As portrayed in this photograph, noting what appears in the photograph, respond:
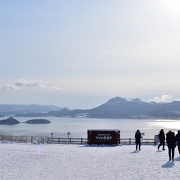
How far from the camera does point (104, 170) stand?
15070 mm

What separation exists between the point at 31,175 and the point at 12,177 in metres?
0.89

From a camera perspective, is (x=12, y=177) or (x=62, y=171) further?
(x=62, y=171)

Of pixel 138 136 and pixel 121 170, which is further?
pixel 138 136

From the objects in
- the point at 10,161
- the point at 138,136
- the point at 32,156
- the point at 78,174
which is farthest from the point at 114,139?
the point at 78,174

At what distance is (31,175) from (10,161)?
14.4ft

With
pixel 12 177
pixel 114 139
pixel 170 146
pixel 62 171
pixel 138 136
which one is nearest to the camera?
pixel 12 177

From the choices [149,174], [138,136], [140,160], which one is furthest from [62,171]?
[138,136]

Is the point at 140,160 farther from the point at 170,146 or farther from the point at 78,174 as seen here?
the point at 78,174

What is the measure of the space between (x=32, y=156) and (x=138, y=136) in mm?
8582

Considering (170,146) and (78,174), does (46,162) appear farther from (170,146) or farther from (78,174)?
(170,146)

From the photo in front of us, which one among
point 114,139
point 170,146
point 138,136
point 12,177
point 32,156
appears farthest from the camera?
point 114,139

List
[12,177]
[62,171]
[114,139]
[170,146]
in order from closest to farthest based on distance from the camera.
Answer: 1. [12,177]
2. [62,171]
3. [170,146]
4. [114,139]

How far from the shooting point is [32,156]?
A: 2017cm

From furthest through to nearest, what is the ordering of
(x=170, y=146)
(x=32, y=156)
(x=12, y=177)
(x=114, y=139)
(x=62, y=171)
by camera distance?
(x=114, y=139)
(x=32, y=156)
(x=170, y=146)
(x=62, y=171)
(x=12, y=177)
